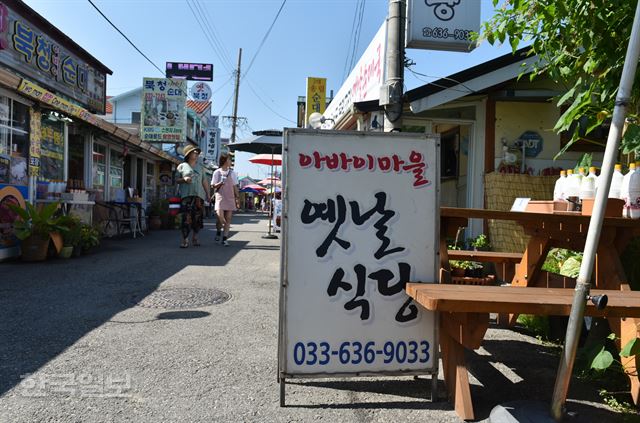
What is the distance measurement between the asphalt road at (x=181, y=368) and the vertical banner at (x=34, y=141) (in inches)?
110

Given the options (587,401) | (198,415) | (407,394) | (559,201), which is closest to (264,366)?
(198,415)

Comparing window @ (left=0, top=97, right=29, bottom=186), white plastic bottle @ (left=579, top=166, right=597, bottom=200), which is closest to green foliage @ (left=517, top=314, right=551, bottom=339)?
white plastic bottle @ (left=579, top=166, right=597, bottom=200)

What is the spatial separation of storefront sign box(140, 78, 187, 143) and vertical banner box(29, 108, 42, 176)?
290 inches

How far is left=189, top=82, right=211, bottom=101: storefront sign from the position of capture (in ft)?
89.0

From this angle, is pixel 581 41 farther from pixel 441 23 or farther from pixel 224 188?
pixel 224 188

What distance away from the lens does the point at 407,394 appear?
275cm

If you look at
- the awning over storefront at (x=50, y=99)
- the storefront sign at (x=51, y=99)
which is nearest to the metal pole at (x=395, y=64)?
the awning over storefront at (x=50, y=99)

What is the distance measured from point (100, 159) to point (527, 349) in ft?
34.5

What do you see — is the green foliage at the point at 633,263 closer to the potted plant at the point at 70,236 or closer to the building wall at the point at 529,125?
the building wall at the point at 529,125

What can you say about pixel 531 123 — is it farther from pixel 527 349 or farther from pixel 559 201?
pixel 527 349

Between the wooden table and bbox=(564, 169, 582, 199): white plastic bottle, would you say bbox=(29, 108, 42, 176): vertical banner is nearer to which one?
the wooden table

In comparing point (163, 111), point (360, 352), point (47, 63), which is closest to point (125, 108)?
point (163, 111)

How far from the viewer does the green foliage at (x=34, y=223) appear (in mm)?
6660

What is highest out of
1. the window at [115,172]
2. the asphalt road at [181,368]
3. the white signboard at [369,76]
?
the white signboard at [369,76]
